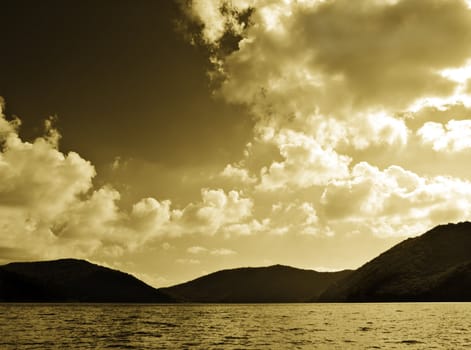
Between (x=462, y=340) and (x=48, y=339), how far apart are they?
61.2m

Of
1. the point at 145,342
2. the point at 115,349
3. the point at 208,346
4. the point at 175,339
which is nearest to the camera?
the point at 115,349

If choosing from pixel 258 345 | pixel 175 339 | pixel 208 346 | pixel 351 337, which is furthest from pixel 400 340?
pixel 175 339

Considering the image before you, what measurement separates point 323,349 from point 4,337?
4765 centimetres

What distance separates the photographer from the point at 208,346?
2346 inches

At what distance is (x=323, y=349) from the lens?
55406 millimetres

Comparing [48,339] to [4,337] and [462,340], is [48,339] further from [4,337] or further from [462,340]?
[462,340]

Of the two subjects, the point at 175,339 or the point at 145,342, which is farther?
the point at 175,339

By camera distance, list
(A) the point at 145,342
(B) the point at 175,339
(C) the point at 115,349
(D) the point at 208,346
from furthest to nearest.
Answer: (B) the point at 175,339 < (A) the point at 145,342 < (D) the point at 208,346 < (C) the point at 115,349

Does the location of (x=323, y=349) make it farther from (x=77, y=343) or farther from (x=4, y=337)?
(x=4, y=337)

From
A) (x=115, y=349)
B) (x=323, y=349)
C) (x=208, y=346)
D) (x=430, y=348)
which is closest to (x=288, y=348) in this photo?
(x=323, y=349)

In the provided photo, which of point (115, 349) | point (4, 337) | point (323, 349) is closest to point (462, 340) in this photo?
point (323, 349)

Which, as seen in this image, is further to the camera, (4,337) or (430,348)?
(4,337)

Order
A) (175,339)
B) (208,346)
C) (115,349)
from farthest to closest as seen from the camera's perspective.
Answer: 1. (175,339)
2. (208,346)
3. (115,349)

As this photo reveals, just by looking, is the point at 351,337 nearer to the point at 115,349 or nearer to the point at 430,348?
the point at 430,348
